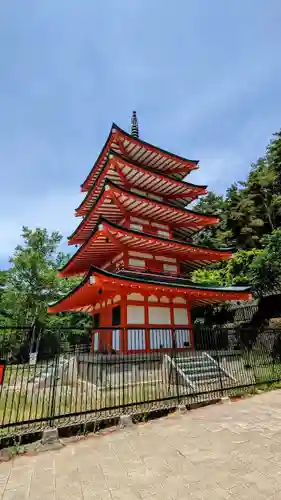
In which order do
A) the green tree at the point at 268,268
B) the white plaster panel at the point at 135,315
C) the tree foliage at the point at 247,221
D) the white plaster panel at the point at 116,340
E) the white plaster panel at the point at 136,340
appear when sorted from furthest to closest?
the tree foliage at the point at 247,221, the green tree at the point at 268,268, the white plaster panel at the point at 116,340, the white plaster panel at the point at 135,315, the white plaster panel at the point at 136,340

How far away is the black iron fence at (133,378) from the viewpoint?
6377 mm

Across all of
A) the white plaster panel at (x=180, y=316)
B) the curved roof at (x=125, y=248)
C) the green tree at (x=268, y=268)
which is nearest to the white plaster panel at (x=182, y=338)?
the white plaster panel at (x=180, y=316)

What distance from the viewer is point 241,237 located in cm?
3297

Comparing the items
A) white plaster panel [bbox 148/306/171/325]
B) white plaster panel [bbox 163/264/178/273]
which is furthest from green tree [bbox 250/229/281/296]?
white plaster panel [bbox 148/306/171/325]

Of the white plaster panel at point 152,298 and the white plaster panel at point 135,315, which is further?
the white plaster panel at point 152,298

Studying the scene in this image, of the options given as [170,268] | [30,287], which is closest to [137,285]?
[170,268]

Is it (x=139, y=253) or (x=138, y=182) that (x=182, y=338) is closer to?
(x=139, y=253)

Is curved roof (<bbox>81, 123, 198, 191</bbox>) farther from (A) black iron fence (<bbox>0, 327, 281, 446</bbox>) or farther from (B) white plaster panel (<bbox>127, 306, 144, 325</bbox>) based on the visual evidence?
(A) black iron fence (<bbox>0, 327, 281, 446</bbox>)

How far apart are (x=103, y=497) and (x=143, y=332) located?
9.05 meters

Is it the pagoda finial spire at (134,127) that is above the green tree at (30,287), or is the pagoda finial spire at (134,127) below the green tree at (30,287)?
above

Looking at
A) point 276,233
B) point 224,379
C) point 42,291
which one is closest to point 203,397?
point 224,379

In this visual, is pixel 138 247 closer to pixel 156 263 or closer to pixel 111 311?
pixel 156 263

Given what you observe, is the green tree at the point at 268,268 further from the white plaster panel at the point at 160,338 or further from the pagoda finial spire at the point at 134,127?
the pagoda finial spire at the point at 134,127

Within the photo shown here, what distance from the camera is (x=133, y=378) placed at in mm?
9688
